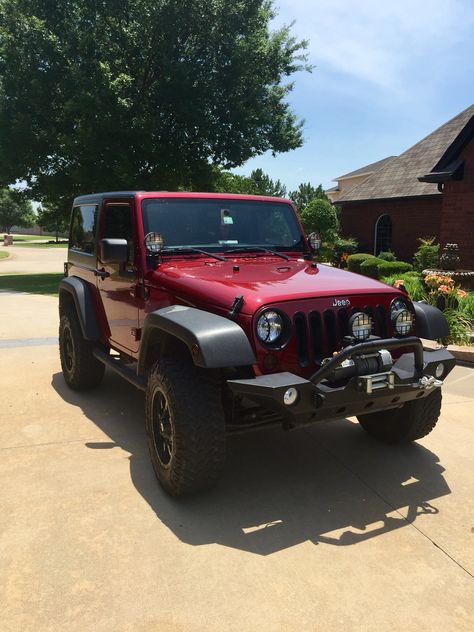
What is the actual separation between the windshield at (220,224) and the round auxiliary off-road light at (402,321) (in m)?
1.40

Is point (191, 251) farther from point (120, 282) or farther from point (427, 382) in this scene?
point (427, 382)

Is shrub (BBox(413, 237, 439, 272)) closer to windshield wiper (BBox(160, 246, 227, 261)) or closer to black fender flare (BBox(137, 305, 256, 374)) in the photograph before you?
windshield wiper (BBox(160, 246, 227, 261))

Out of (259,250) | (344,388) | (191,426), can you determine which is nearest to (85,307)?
(259,250)

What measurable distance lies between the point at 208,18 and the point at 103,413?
16.2 m

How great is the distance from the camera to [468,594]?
98.7 inches

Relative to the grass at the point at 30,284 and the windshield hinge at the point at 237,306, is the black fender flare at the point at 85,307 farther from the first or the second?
the grass at the point at 30,284

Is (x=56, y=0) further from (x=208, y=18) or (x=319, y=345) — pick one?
(x=319, y=345)

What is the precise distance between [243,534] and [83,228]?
370cm

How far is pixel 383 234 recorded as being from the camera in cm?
2155

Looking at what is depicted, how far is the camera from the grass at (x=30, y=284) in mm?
15391

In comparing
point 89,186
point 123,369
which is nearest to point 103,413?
point 123,369

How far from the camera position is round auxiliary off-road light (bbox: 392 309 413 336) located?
11.5 feet

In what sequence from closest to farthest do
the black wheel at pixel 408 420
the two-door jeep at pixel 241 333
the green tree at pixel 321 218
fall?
the two-door jeep at pixel 241 333, the black wheel at pixel 408 420, the green tree at pixel 321 218

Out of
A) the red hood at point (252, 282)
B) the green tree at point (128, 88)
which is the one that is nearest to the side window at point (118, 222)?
the red hood at point (252, 282)
